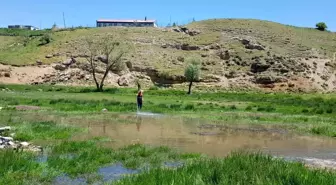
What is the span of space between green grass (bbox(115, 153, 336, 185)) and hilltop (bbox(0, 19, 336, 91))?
87.4m

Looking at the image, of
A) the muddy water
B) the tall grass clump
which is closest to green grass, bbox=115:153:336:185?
the muddy water

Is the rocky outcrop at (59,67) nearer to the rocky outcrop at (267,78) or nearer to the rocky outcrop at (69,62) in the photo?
the rocky outcrop at (69,62)

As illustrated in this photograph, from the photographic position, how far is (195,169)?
1197 cm

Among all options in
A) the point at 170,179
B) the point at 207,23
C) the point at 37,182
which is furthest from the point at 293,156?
the point at 207,23

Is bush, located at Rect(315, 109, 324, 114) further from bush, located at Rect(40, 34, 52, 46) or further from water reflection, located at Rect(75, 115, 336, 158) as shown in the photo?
bush, located at Rect(40, 34, 52, 46)

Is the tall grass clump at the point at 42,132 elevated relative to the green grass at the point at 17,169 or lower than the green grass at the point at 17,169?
lower

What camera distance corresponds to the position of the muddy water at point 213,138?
19.6 metres

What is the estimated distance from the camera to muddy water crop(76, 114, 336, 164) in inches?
773

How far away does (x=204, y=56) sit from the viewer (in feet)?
375

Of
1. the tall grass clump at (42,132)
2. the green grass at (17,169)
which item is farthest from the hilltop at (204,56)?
the green grass at (17,169)

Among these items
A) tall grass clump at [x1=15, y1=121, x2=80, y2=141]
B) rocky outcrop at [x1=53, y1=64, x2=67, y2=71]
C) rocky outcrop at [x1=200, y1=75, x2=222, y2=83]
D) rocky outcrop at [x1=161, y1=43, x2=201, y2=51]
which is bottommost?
rocky outcrop at [x1=200, y1=75, x2=222, y2=83]

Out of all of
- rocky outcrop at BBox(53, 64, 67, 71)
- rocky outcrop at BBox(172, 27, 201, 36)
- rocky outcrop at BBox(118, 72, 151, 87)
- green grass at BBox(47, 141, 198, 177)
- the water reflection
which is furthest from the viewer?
rocky outcrop at BBox(172, 27, 201, 36)

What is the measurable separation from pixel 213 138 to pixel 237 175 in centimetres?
1214

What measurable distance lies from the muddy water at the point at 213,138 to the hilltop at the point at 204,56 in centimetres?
7166
